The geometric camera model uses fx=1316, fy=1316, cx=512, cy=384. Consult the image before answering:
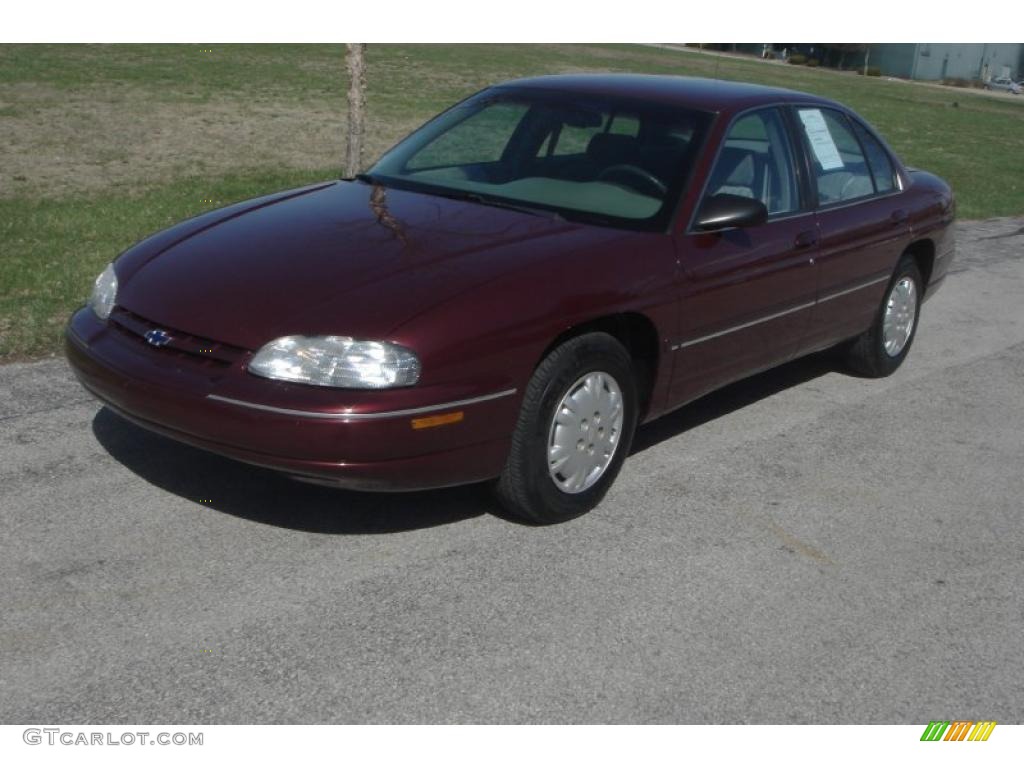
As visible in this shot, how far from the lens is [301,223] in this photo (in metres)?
5.15

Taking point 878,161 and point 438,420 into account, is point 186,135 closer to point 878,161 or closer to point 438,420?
point 878,161

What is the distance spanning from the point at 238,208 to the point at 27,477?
1.38 metres

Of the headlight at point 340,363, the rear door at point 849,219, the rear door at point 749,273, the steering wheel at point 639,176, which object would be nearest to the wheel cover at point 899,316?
the rear door at point 849,219

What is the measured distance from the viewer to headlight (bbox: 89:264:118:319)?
4.84 metres

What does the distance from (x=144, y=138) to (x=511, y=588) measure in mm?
14730

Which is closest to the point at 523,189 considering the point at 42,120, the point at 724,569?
the point at 724,569

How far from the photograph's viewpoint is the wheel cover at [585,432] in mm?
4789

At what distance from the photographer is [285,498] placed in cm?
495

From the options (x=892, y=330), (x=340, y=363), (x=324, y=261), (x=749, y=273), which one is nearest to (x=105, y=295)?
(x=324, y=261)

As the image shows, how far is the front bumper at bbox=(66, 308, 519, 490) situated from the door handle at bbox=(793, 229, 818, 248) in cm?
199

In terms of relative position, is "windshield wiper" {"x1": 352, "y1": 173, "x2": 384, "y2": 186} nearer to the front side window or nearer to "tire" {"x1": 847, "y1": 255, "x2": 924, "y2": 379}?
the front side window

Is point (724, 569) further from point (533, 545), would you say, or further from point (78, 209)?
point (78, 209)

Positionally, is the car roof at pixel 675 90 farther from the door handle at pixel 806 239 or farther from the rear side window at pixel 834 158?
the door handle at pixel 806 239

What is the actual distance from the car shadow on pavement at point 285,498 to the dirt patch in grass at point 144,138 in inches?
316
